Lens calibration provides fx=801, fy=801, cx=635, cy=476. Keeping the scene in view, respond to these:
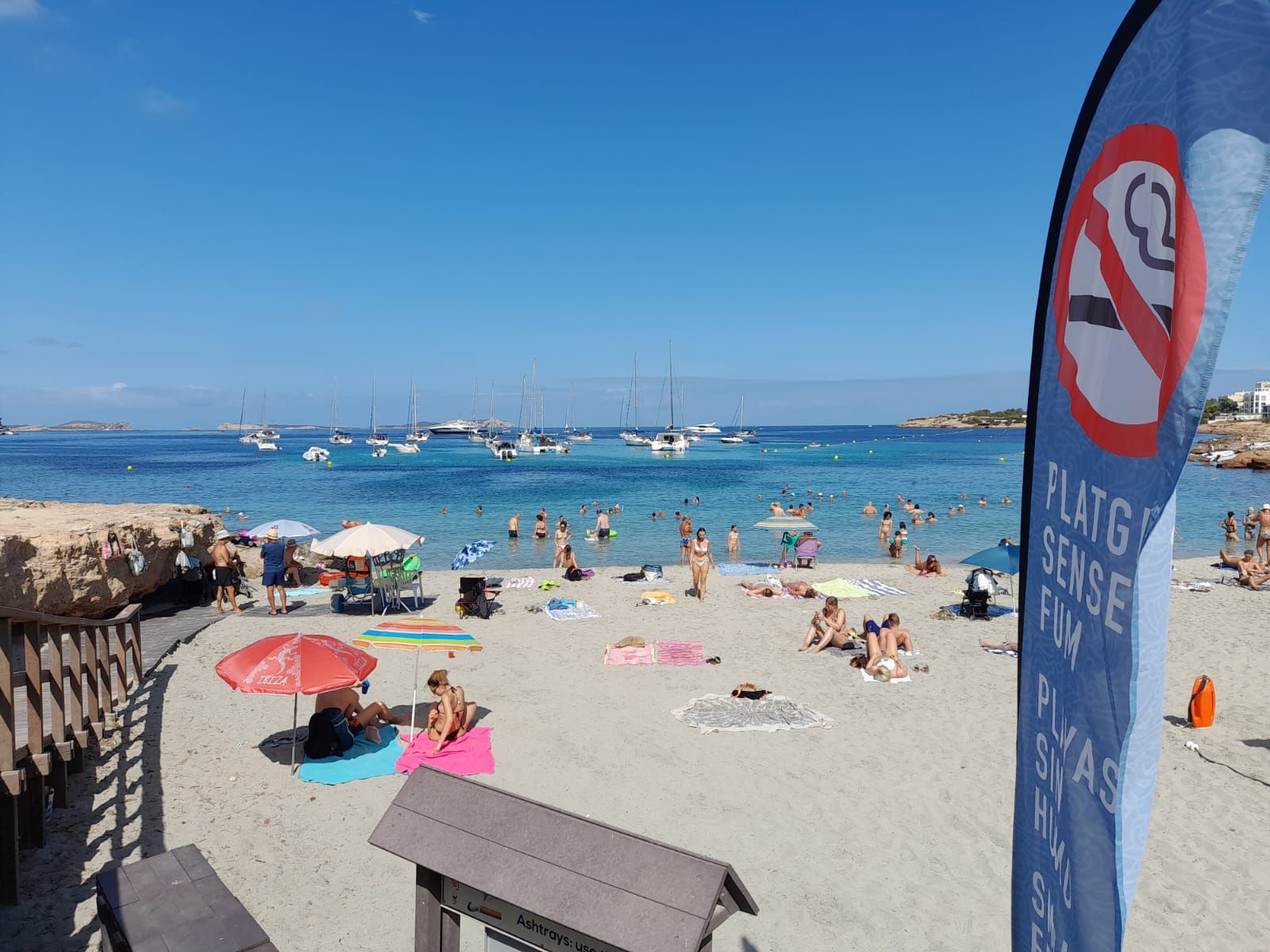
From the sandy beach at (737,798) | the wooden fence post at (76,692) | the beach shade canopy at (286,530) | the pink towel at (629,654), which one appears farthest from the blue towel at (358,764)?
the beach shade canopy at (286,530)

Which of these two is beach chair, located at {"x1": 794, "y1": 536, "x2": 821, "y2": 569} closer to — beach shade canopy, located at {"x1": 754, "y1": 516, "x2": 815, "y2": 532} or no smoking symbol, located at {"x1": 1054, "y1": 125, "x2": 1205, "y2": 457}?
beach shade canopy, located at {"x1": 754, "y1": 516, "x2": 815, "y2": 532}

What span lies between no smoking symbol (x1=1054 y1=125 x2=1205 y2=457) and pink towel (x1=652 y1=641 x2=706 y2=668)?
10009 millimetres

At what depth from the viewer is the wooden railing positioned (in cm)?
512

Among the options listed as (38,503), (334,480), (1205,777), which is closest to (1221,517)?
(1205,777)

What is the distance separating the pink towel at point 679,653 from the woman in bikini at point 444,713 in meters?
3.77

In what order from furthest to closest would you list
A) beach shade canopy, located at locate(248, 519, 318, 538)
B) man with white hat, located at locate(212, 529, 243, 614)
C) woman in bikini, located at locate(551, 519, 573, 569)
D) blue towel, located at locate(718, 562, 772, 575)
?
woman in bikini, located at locate(551, 519, 573, 569) → blue towel, located at locate(718, 562, 772, 575) → beach shade canopy, located at locate(248, 519, 318, 538) → man with white hat, located at locate(212, 529, 243, 614)

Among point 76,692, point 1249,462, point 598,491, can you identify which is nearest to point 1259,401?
point 1249,462

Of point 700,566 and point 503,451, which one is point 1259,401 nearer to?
point 503,451

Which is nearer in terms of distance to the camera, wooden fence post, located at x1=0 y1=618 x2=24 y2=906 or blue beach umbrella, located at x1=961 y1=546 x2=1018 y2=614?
wooden fence post, located at x1=0 y1=618 x2=24 y2=906

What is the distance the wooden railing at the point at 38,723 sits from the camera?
16.8 feet

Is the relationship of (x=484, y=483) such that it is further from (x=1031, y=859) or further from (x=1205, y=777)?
(x=1031, y=859)

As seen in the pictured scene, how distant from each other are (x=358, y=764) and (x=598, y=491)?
1605 inches

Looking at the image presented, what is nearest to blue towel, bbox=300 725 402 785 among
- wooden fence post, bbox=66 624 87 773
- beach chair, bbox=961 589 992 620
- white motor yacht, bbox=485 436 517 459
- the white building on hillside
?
wooden fence post, bbox=66 624 87 773

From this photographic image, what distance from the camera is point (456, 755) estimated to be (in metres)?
8.08
